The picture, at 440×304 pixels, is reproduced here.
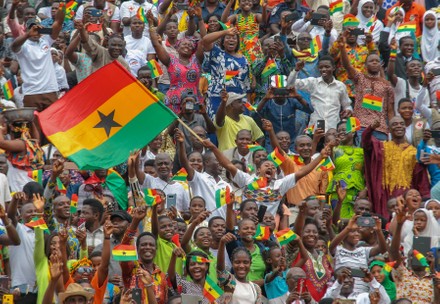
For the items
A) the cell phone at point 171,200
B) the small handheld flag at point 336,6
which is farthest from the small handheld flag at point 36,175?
the small handheld flag at point 336,6

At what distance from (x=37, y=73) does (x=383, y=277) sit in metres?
5.69

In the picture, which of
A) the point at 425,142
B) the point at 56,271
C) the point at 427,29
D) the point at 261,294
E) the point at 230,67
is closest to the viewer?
the point at 56,271

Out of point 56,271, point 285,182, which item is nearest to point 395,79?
point 285,182

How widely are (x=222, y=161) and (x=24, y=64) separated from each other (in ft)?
11.5

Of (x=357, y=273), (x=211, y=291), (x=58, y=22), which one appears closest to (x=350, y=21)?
(x=58, y=22)

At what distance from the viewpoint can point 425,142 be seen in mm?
19141

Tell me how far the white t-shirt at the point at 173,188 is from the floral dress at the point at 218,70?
9.39ft

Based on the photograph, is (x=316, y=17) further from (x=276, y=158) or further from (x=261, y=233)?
(x=261, y=233)

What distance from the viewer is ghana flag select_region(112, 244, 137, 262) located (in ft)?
48.2

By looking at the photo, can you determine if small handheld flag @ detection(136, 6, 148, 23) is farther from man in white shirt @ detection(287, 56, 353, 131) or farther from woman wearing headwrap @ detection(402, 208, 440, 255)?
woman wearing headwrap @ detection(402, 208, 440, 255)

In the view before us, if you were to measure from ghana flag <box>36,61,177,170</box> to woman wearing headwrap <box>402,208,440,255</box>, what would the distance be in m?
2.66

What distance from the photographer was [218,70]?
2055cm

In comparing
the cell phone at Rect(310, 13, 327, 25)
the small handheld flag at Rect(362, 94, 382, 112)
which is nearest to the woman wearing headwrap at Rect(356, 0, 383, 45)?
the cell phone at Rect(310, 13, 327, 25)

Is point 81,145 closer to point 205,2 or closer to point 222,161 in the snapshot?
point 222,161
